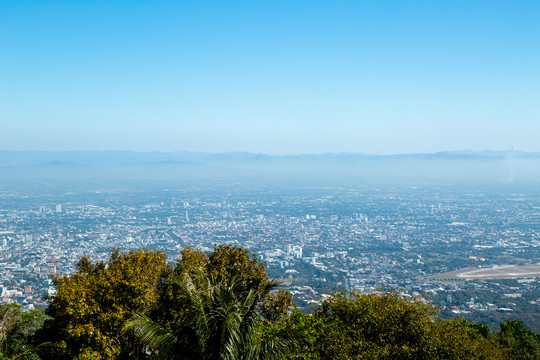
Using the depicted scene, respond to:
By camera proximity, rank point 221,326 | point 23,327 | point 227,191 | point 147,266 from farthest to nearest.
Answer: point 227,191 < point 23,327 < point 147,266 < point 221,326

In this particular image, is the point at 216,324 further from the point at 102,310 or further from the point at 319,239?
the point at 319,239

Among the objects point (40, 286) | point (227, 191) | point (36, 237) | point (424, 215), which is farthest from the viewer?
point (227, 191)

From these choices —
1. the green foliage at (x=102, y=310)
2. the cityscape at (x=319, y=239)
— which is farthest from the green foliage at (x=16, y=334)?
the cityscape at (x=319, y=239)

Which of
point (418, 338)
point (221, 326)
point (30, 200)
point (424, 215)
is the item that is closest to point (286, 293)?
point (418, 338)

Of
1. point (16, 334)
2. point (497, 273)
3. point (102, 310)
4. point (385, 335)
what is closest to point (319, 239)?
point (497, 273)

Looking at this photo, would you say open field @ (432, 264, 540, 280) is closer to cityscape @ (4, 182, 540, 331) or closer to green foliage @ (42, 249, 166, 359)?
cityscape @ (4, 182, 540, 331)

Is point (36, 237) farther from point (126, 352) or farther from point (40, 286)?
point (126, 352)

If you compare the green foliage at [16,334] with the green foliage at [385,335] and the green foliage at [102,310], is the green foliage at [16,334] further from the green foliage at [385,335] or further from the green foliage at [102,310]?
the green foliage at [385,335]
